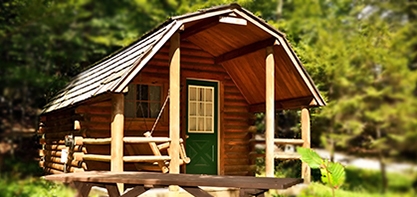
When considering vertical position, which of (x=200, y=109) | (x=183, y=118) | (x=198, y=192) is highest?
(x=200, y=109)

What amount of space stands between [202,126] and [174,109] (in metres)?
2.75

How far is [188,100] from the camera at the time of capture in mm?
9930

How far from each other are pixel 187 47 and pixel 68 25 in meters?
11.0

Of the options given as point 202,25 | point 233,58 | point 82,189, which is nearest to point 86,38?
point 233,58

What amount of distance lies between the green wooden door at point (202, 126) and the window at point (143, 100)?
2.57ft

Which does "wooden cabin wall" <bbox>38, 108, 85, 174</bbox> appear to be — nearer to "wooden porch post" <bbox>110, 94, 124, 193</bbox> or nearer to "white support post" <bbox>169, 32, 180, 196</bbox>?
"wooden porch post" <bbox>110, 94, 124, 193</bbox>

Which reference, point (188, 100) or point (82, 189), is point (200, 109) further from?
point (82, 189)

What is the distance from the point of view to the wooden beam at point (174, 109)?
738cm

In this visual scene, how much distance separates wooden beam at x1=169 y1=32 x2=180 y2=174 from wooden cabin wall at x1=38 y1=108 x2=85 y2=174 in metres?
2.46

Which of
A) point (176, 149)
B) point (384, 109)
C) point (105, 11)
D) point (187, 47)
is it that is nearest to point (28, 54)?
point (105, 11)

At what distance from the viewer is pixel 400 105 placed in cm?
91

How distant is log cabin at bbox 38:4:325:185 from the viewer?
294 inches

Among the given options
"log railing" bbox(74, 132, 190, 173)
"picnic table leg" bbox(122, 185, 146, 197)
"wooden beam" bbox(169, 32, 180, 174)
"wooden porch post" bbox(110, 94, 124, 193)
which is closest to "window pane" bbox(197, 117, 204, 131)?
"log railing" bbox(74, 132, 190, 173)

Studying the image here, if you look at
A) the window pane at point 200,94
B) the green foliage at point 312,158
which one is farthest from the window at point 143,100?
the green foliage at point 312,158
